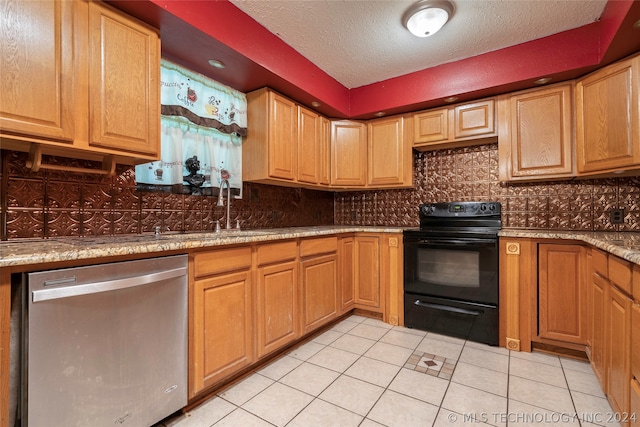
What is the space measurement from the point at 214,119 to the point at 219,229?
87 cm

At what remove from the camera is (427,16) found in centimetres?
189

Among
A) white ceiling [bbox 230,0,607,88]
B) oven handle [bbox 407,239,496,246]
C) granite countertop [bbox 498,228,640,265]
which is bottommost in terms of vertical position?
oven handle [bbox 407,239,496,246]

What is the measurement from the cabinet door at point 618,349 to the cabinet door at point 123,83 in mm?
2488

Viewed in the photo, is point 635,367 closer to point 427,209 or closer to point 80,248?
point 427,209

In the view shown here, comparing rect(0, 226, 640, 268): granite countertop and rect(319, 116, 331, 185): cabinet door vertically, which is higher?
rect(319, 116, 331, 185): cabinet door

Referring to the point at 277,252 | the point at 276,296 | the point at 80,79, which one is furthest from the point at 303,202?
the point at 80,79

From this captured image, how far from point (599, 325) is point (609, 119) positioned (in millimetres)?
1441

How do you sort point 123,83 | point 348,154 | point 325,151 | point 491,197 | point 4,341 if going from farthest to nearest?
point 348,154
point 325,151
point 491,197
point 123,83
point 4,341

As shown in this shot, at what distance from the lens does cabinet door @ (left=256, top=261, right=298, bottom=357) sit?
194 cm

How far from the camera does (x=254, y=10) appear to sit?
6.29 ft

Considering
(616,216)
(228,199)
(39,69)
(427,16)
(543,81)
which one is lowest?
(616,216)

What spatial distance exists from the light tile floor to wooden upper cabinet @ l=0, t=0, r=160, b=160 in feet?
4.91

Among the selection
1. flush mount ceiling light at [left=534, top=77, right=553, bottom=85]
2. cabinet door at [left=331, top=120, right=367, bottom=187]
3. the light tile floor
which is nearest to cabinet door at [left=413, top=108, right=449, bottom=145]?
cabinet door at [left=331, top=120, right=367, bottom=187]

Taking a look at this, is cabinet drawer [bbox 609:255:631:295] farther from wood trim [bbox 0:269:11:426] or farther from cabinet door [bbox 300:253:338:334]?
wood trim [bbox 0:269:11:426]
